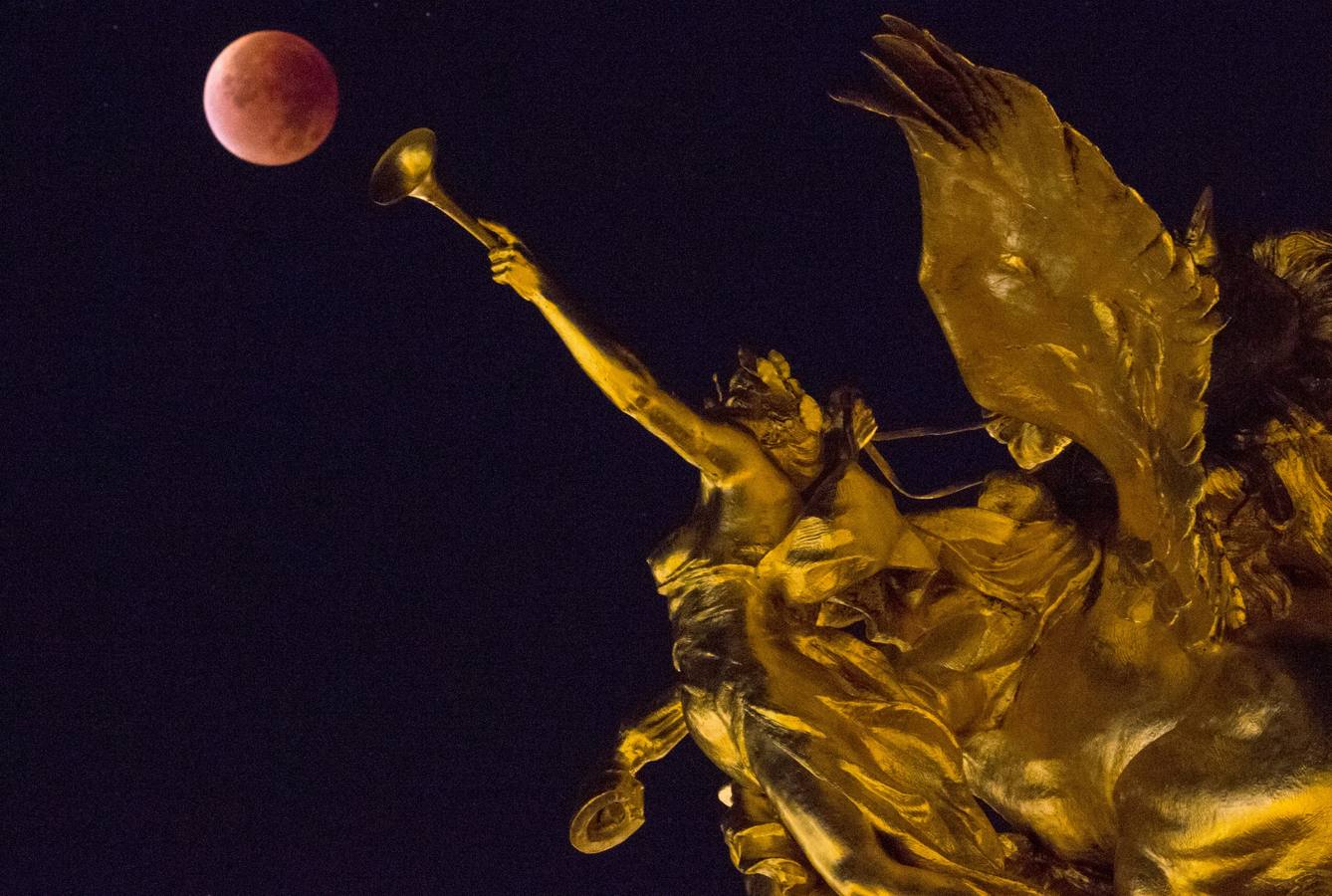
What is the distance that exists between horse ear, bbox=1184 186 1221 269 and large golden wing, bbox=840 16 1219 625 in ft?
0.31

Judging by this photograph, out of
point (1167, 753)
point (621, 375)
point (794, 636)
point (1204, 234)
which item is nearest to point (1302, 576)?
point (1167, 753)

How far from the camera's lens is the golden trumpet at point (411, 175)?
2473 millimetres

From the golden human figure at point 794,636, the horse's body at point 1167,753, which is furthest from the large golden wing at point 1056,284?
the golden human figure at point 794,636

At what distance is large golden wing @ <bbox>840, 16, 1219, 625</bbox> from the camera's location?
2.16m

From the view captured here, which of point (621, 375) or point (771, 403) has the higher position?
point (621, 375)

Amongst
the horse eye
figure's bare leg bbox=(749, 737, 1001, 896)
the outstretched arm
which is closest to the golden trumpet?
the outstretched arm

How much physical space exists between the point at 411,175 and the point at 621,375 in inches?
14.6

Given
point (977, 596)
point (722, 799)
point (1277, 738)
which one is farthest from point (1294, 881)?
point (722, 799)

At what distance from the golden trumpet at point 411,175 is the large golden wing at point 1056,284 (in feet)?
1.97

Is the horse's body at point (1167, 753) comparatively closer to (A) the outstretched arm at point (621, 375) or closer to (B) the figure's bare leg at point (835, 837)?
(B) the figure's bare leg at point (835, 837)

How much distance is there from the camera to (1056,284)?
235 cm

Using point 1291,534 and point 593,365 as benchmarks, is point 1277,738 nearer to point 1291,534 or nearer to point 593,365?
point 1291,534

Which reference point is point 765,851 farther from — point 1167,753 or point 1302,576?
point 1302,576

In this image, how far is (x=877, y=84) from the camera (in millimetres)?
2143
